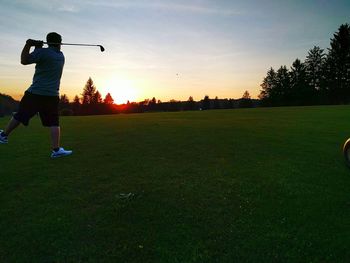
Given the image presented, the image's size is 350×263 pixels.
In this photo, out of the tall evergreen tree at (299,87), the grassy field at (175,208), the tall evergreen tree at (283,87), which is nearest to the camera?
the grassy field at (175,208)

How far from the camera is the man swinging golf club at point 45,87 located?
703 centimetres

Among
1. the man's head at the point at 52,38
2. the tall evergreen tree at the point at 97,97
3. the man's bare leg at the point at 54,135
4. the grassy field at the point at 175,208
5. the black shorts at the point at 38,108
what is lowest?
the grassy field at the point at 175,208

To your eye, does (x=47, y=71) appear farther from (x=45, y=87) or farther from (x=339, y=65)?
(x=339, y=65)

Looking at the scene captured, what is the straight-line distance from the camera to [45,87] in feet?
23.5

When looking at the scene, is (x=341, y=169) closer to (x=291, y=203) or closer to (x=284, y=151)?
(x=284, y=151)

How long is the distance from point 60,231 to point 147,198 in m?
1.29

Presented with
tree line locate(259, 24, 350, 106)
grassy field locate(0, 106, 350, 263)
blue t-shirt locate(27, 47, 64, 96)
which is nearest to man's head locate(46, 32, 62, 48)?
blue t-shirt locate(27, 47, 64, 96)

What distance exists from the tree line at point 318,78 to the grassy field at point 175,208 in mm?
78093

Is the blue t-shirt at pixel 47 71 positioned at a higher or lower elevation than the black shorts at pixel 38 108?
higher

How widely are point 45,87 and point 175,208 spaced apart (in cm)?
441

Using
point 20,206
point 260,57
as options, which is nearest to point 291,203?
point 20,206

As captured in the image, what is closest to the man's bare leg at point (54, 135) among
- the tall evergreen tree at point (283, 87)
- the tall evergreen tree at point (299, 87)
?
the tall evergreen tree at point (299, 87)

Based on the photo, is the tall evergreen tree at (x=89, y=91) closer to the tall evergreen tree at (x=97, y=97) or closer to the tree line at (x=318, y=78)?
the tall evergreen tree at (x=97, y=97)

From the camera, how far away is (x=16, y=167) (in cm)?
626
